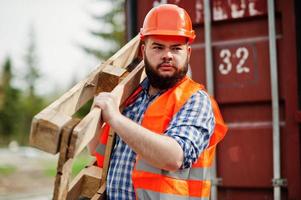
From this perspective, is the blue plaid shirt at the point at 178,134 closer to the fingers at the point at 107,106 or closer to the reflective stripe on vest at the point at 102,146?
the reflective stripe on vest at the point at 102,146

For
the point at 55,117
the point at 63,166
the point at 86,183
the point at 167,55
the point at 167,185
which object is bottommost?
the point at 86,183

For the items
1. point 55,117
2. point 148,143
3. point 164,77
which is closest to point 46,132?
point 55,117

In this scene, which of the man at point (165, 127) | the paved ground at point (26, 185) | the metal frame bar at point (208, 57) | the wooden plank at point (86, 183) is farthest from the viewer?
the paved ground at point (26, 185)

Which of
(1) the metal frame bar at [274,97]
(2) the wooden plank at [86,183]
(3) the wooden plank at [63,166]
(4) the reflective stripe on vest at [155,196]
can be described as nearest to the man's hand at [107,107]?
(3) the wooden plank at [63,166]

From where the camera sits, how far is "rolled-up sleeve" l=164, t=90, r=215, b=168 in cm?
198

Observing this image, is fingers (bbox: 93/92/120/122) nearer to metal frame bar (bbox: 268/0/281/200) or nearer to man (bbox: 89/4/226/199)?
man (bbox: 89/4/226/199)

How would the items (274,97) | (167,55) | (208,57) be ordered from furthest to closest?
(208,57), (274,97), (167,55)

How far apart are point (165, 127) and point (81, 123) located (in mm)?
431

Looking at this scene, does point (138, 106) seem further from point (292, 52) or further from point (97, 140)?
point (292, 52)

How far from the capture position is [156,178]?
2.04 meters

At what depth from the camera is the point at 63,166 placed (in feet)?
6.40

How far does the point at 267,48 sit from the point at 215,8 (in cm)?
53

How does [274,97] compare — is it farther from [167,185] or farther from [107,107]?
[107,107]

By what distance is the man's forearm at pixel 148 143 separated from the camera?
188 centimetres
